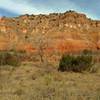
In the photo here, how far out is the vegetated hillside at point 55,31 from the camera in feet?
247

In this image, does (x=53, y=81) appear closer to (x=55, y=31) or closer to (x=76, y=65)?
(x=76, y=65)

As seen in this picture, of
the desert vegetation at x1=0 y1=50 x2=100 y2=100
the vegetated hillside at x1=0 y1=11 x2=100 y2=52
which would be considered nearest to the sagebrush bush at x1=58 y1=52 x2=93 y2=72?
the desert vegetation at x1=0 y1=50 x2=100 y2=100

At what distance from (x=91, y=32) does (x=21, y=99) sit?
7302cm

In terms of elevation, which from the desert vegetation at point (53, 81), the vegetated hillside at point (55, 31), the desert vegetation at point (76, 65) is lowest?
the desert vegetation at point (53, 81)

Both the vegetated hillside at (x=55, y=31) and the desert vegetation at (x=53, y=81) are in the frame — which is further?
the vegetated hillside at (x=55, y=31)

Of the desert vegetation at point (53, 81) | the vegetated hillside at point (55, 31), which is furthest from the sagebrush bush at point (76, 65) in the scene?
the vegetated hillside at point (55, 31)

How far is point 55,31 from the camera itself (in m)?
79.2

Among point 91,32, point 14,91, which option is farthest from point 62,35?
point 14,91

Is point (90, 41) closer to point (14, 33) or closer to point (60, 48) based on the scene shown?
point (60, 48)

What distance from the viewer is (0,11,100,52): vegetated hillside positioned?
75.2 meters

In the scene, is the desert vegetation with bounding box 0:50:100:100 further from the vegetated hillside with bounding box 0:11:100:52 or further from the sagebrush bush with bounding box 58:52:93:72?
the vegetated hillside with bounding box 0:11:100:52

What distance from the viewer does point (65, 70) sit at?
23594 mm

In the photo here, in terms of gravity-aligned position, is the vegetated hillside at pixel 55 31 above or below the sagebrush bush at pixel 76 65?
above

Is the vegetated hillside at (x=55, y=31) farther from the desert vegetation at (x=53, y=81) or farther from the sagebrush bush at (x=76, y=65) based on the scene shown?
the sagebrush bush at (x=76, y=65)
